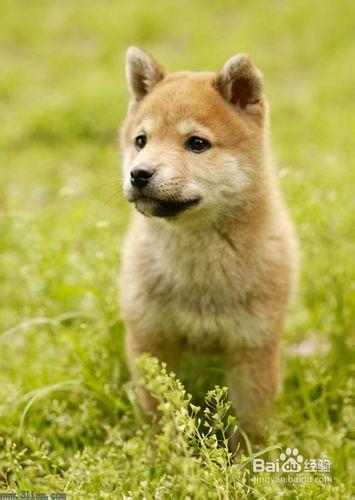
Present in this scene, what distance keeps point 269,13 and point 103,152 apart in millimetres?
5387

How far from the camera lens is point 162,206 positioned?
3.25m

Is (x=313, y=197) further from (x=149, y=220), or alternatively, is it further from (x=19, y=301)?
(x=19, y=301)

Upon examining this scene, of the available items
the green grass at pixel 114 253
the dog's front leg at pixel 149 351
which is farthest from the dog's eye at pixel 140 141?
the dog's front leg at pixel 149 351

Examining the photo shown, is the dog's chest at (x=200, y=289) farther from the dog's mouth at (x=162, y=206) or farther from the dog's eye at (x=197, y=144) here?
the dog's eye at (x=197, y=144)

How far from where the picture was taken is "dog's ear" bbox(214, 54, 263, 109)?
3461mm

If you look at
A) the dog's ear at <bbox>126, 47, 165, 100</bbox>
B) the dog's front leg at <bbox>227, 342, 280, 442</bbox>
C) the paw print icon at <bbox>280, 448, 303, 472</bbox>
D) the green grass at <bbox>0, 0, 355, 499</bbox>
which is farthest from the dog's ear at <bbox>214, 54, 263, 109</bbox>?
the paw print icon at <bbox>280, 448, 303, 472</bbox>

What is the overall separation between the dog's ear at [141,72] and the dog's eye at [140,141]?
412 mm

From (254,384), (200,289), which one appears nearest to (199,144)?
(200,289)

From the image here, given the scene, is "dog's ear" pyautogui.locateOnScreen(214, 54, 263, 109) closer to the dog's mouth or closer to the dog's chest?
the dog's mouth

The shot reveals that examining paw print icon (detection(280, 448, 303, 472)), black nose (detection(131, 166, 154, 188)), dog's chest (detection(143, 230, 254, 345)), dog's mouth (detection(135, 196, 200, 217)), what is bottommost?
paw print icon (detection(280, 448, 303, 472))

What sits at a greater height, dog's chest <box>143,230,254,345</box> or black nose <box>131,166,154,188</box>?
black nose <box>131,166,154,188</box>

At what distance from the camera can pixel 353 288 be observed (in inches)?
169

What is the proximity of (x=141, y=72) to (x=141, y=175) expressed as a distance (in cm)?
104

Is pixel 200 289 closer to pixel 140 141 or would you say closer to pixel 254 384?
pixel 254 384
